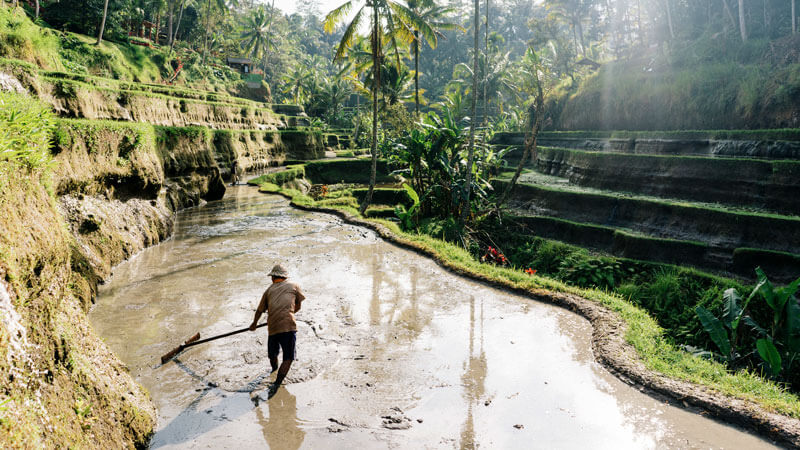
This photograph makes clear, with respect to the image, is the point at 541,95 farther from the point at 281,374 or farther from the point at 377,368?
the point at 281,374

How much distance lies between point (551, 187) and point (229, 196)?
1200cm

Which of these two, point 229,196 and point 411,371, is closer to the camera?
point 411,371

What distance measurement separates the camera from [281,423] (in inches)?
171

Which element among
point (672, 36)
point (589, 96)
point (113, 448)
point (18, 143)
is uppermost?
point (672, 36)

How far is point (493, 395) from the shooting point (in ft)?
16.2

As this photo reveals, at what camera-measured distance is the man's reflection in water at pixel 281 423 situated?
160 inches

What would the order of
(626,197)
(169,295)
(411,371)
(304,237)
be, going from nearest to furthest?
1. (411,371)
2. (169,295)
3. (304,237)
4. (626,197)

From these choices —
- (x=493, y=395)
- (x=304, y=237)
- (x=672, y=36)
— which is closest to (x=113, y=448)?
(x=493, y=395)

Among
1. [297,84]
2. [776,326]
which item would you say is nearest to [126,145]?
[776,326]

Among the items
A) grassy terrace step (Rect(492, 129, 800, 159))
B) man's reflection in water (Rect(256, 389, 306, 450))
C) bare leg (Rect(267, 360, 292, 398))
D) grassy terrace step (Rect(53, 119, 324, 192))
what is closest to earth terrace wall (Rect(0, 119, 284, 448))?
grassy terrace step (Rect(53, 119, 324, 192))

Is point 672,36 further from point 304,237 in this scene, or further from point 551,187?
point 304,237

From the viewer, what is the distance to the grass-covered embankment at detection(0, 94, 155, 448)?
8.87 ft

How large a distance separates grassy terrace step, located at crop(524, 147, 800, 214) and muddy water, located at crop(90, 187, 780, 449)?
8.85m

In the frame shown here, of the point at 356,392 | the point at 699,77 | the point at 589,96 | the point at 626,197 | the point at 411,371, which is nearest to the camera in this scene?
the point at 356,392
